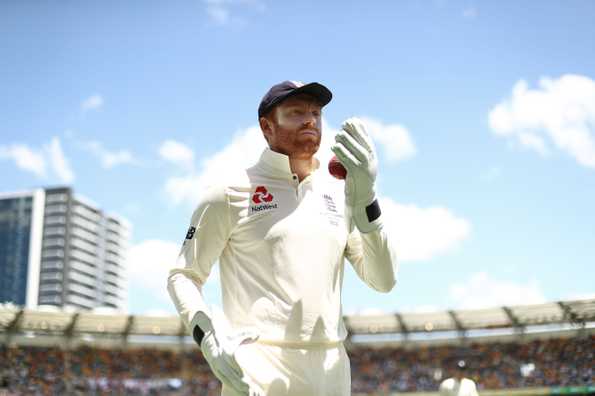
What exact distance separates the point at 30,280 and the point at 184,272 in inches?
5662

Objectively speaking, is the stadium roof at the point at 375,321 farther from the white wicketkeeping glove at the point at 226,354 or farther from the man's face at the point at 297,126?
the white wicketkeeping glove at the point at 226,354

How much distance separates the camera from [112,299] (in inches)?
6230

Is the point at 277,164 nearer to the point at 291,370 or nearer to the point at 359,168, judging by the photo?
the point at 359,168

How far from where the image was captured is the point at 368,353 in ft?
130

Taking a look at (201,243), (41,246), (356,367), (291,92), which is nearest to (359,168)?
(291,92)

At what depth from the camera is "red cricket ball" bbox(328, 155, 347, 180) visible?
9.95ft

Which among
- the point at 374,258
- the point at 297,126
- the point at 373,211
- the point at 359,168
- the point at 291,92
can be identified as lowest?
the point at 374,258

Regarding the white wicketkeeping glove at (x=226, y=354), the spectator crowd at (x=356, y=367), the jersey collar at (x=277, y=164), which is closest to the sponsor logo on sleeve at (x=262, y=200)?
the jersey collar at (x=277, y=164)

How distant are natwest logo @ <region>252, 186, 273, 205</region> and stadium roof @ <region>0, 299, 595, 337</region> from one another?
105 feet

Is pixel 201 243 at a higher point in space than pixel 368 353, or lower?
lower

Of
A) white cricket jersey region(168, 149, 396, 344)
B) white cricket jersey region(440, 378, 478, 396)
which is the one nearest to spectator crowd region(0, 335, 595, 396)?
white cricket jersey region(440, 378, 478, 396)

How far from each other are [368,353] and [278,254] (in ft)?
124

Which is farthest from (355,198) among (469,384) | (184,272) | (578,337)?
(578,337)

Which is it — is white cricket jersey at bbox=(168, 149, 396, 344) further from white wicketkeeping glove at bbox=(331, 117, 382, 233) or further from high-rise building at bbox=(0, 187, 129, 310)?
high-rise building at bbox=(0, 187, 129, 310)
